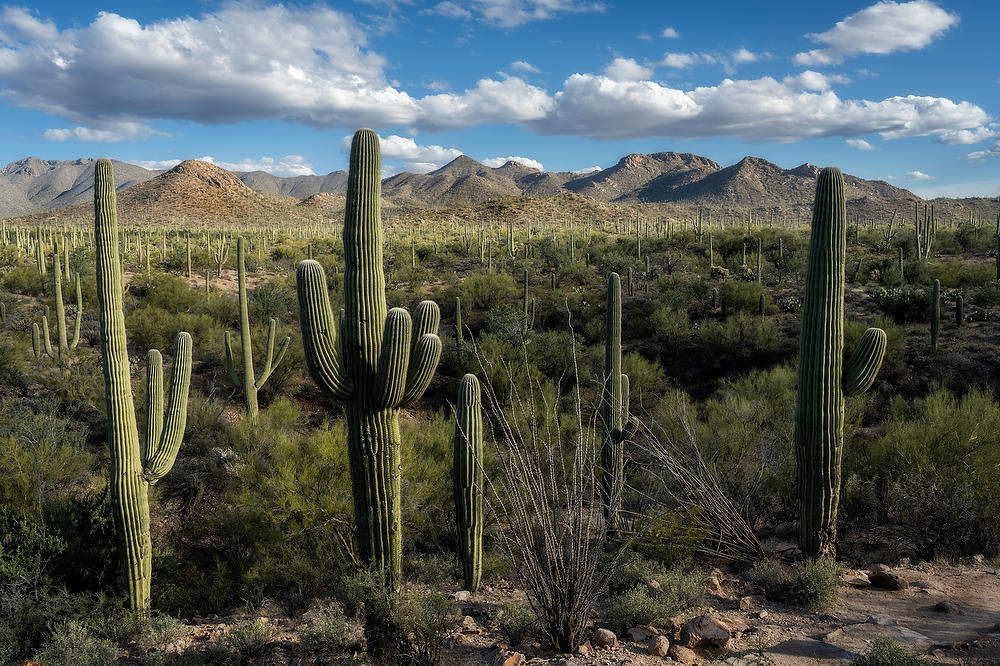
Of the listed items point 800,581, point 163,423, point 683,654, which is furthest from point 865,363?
point 163,423

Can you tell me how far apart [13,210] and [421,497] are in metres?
214

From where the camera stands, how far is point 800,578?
21.4ft

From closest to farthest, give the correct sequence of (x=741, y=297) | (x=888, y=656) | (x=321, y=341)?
1. (x=888, y=656)
2. (x=321, y=341)
3. (x=741, y=297)

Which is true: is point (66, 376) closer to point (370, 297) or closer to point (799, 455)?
point (370, 297)

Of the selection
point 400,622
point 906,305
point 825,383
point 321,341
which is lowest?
point 400,622

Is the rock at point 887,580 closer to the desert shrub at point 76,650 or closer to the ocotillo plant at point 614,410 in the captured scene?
the ocotillo plant at point 614,410

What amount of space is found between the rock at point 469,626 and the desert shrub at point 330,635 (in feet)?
3.32

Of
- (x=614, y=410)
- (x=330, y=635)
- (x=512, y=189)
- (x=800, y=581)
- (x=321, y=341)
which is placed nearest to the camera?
(x=330, y=635)

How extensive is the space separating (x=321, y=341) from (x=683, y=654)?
418 cm

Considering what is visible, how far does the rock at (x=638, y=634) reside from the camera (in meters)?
5.46

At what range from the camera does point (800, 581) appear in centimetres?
651

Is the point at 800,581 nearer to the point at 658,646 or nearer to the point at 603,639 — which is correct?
the point at 658,646

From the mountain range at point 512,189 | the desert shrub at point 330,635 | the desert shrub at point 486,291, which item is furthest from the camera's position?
the mountain range at point 512,189

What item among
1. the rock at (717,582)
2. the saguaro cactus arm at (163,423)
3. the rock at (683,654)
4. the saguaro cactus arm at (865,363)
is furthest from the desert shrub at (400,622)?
the saguaro cactus arm at (865,363)
